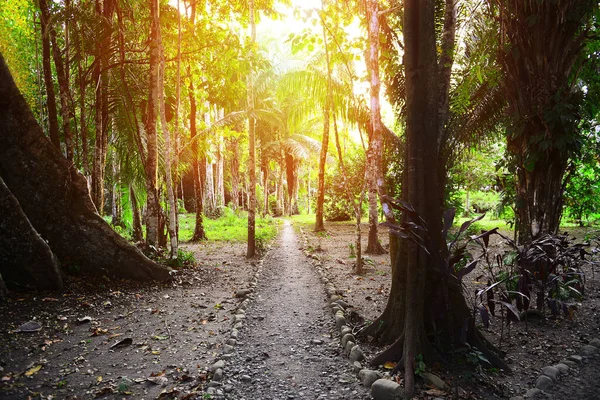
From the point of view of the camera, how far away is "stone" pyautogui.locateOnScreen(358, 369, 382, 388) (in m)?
3.19

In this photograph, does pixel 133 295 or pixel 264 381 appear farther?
pixel 133 295

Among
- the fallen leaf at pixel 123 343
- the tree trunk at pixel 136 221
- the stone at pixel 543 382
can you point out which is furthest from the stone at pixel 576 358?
the tree trunk at pixel 136 221

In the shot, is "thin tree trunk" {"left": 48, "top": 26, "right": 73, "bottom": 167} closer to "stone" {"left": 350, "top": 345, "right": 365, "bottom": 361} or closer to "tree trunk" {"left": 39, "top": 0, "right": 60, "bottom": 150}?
"tree trunk" {"left": 39, "top": 0, "right": 60, "bottom": 150}

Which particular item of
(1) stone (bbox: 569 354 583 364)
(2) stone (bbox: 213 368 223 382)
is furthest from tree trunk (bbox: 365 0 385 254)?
(2) stone (bbox: 213 368 223 382)

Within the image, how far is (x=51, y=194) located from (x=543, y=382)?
6.83 metres

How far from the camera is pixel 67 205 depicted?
6008 millimetres

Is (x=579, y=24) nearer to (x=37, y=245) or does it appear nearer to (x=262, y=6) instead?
(x=262, y=6)

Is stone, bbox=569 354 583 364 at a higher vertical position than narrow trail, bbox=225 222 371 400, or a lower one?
higher

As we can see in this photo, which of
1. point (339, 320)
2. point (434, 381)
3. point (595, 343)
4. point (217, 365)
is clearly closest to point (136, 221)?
point (339, 320)

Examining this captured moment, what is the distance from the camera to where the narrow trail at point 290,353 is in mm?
3246

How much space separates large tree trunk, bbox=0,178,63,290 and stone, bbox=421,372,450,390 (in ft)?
16.6

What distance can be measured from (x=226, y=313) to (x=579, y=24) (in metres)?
6.02

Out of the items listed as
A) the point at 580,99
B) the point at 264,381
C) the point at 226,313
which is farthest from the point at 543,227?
the point at 226,313

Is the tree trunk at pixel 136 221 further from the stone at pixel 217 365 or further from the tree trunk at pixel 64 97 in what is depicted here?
the stone at pixel 217 365
